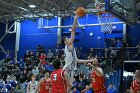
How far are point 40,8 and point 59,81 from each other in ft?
67.2

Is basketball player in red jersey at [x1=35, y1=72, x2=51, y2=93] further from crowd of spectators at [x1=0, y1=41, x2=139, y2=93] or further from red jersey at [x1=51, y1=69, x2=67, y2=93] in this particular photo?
crowd of spectators at [x1=0, y1=41, x2=139, y2=93]

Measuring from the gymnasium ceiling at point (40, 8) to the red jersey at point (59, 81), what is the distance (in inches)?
741

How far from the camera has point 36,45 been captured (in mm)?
32094

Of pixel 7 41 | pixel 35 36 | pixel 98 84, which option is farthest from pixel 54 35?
pixel 98 84

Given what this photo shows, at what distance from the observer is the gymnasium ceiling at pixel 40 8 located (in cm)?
2730

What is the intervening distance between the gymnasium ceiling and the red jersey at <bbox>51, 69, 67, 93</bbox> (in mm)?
18813

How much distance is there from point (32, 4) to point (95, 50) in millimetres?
6656

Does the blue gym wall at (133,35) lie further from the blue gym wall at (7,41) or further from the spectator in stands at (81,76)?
the blue gym wall at (7,41)

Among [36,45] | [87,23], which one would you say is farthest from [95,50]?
[36,45]

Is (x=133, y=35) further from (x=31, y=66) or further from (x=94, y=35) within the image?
(x=31, y=66)

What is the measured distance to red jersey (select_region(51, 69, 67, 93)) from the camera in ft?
25.8

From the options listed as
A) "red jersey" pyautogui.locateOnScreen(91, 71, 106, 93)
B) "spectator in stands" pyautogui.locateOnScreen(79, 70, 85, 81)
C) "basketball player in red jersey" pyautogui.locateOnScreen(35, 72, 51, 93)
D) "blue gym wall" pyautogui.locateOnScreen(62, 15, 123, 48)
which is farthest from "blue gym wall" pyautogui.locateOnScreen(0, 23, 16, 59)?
"red jersey" pyautogui.locateOnScreen(91, 71, 106, 93)

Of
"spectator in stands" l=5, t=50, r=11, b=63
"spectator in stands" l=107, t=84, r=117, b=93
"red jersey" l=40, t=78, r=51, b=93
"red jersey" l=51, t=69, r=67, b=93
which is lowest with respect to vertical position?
"spectator in stands" l=107, t=84, r=117, b=93

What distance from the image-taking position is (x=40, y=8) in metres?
27.8
